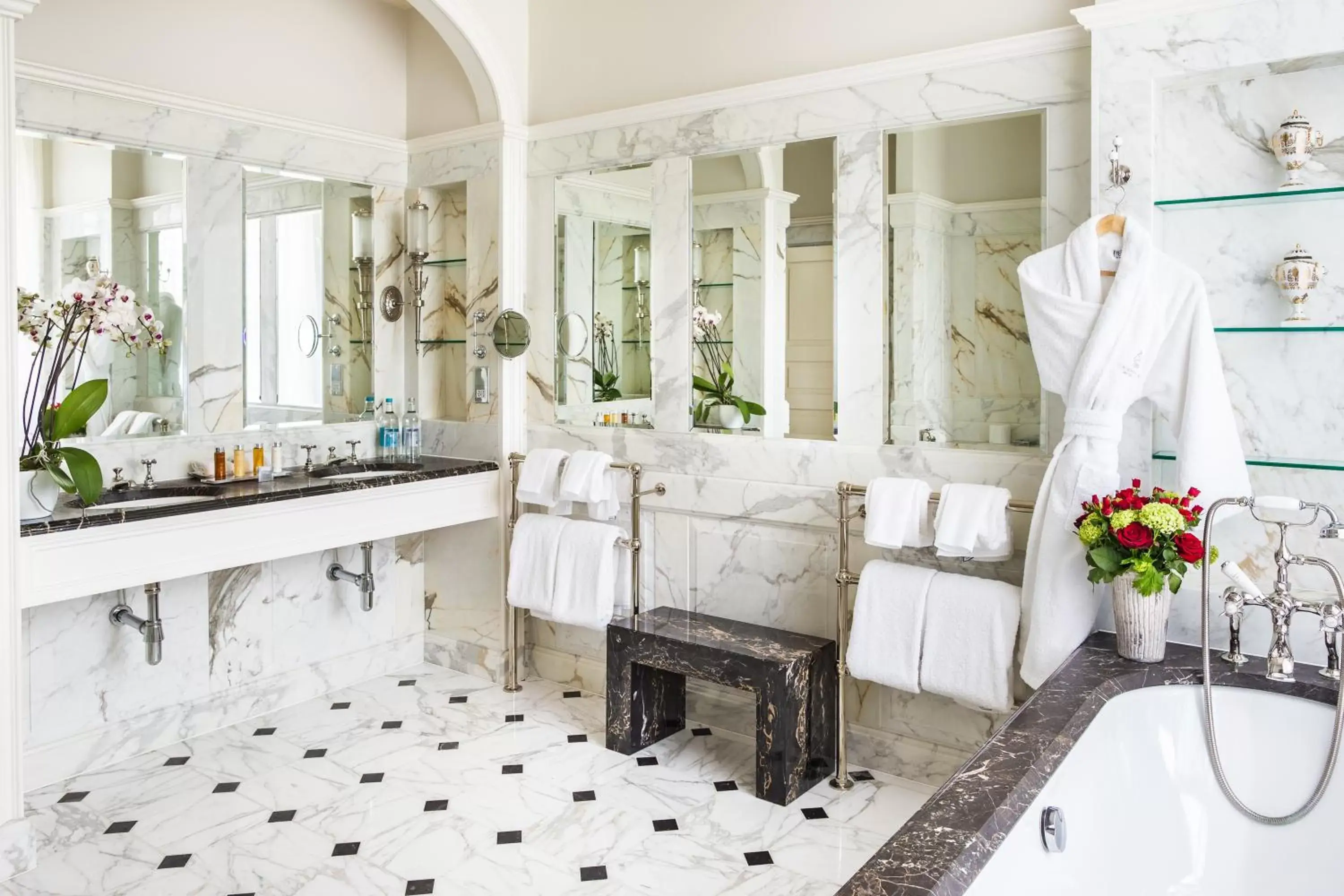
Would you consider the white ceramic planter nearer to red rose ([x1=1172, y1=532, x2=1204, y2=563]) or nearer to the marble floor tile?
the marble floor tile

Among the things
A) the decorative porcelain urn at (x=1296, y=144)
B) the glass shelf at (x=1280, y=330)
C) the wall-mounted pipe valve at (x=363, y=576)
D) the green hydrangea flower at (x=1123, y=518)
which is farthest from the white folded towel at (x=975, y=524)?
the wall-mounted pipe valve at (x=363, y=576)

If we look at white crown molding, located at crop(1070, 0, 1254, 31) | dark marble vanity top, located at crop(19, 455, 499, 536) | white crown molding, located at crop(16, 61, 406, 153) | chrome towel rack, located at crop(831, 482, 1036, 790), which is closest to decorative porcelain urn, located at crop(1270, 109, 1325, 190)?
white crown molding, located at crop(1070, 0, 1254, 31)

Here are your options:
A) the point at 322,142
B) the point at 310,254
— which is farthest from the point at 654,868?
the point at 322,142

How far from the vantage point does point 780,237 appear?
3.27 m

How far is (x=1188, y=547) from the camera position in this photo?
2225mm

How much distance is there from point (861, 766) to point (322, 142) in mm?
3231

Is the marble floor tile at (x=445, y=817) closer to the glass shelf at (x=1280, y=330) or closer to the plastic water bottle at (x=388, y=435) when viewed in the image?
the plastic water bottle at (x=388, y=435)

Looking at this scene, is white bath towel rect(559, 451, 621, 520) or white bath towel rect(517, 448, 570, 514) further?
white bath towel rect(517, 448, 570, 514)

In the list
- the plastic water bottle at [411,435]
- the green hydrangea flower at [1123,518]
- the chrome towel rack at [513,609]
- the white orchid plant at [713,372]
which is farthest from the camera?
the plastic water bottle at [411,435]

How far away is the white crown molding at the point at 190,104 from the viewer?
3.10m

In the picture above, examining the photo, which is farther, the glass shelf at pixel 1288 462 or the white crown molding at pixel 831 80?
the white crown molding at pixel 831 80

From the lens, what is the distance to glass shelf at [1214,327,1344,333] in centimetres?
236

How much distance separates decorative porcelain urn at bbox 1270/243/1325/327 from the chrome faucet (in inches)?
19.1

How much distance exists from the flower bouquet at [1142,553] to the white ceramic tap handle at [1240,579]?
5 cm
